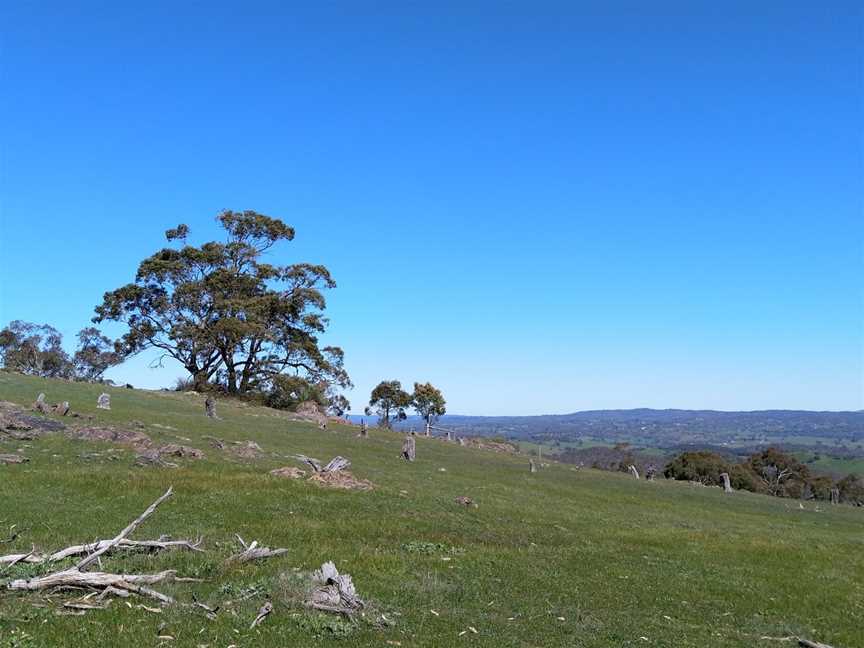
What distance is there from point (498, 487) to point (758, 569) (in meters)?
17.4

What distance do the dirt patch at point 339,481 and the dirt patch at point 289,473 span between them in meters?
0.72

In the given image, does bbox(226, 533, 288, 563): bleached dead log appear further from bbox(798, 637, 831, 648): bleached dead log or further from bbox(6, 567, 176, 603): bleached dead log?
bbox(798, 637, 831, 648): bleached dead log

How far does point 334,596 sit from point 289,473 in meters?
17.9

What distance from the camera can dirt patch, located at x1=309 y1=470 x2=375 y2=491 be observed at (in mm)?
28172

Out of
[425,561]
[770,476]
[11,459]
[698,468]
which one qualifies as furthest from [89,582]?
[770,476]

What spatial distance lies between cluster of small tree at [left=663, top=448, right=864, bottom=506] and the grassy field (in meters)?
49.7

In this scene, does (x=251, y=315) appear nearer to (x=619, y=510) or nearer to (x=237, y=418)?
(x=237, y=418)

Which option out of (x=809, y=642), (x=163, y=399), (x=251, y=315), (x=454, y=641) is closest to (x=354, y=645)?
(x=454, y=641)

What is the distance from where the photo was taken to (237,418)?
57406 mm

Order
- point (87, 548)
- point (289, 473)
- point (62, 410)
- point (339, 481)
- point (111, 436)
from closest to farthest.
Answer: point (87, 548)
point (339, 481)
point (289, 473)
point (111, 436)
point (62, 410)

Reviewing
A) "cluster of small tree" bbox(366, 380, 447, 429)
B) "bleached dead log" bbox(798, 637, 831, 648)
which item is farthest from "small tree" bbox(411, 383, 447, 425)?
"bleached dead log" bbox(798, 637, 831, 648)

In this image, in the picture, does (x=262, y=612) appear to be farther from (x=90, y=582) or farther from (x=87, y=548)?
(x=87, y=548)

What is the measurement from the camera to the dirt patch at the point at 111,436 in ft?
105

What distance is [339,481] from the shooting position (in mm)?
→ 28906
